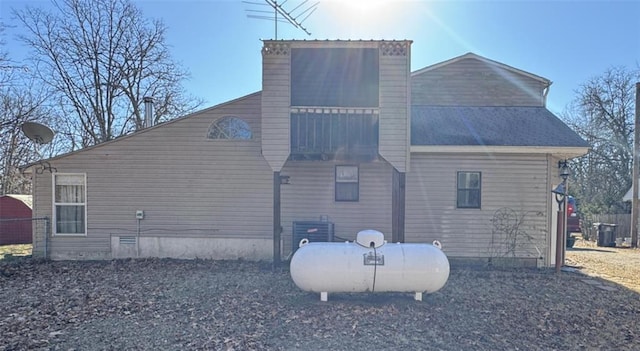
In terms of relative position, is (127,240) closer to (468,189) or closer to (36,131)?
(36,131)

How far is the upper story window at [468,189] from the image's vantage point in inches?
381

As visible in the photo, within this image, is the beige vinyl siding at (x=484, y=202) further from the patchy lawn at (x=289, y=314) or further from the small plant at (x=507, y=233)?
the patchy lawn at (x=289, y=314)

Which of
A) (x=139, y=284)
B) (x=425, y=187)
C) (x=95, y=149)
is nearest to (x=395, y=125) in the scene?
(x=425, y=187)

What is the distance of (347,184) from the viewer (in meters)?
9.86

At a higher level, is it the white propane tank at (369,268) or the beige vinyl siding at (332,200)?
the beige vinyl siding at (332,200)

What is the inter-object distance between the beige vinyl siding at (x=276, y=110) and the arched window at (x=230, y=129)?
54.6 inches

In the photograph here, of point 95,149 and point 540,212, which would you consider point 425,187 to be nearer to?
point 540,212

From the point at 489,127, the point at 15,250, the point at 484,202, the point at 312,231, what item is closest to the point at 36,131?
Result: the point at 15,250

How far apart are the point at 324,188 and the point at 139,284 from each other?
474 cm

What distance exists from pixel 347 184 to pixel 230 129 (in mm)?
3404

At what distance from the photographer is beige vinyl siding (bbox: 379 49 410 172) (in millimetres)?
8570

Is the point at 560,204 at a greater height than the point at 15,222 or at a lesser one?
greater

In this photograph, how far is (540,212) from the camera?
9547 mm

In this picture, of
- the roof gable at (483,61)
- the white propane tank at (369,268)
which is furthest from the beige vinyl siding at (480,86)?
the white propane tank at (369,268)
